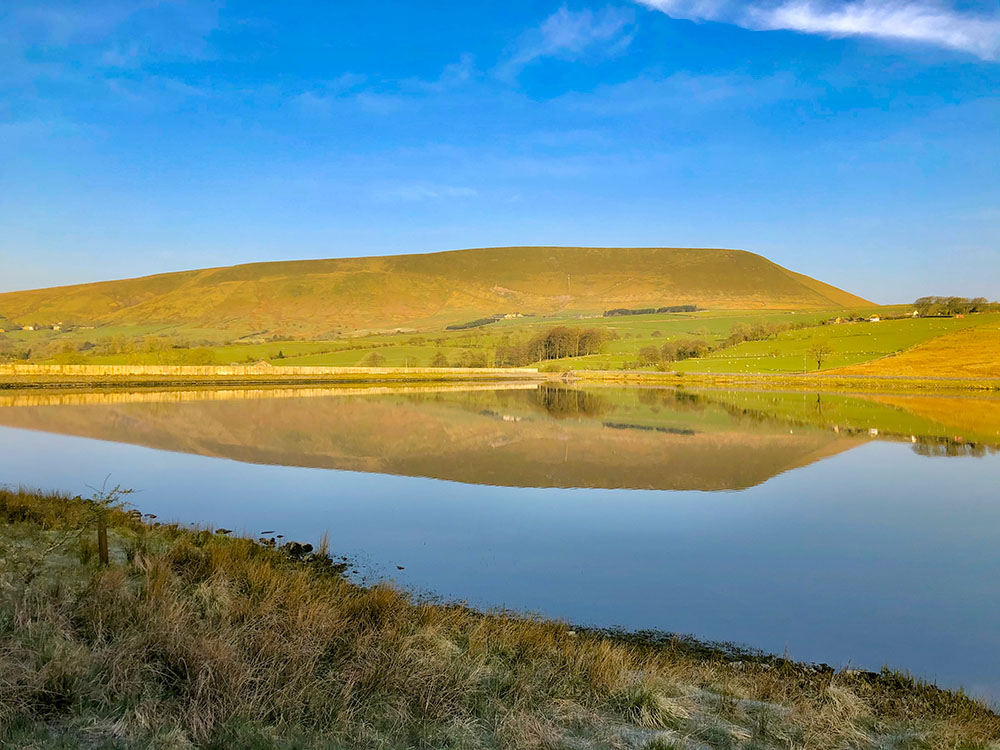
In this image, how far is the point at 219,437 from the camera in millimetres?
26891

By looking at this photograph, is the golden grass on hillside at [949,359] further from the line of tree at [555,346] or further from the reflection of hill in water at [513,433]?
the line of tree at [555,346]

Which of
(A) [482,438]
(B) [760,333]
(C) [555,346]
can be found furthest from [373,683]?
(C) [555,346]

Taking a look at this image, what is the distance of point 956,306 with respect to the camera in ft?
344

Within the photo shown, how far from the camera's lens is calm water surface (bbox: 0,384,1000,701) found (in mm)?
8406

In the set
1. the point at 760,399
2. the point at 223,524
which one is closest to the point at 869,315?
the point at 760,399

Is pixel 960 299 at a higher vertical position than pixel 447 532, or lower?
higher

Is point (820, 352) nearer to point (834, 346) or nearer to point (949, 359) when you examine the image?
point (834, 346)

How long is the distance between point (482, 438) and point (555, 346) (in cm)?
9947

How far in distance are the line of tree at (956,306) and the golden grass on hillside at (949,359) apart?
18.9 meters

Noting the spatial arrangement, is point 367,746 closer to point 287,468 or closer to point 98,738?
point 98,738

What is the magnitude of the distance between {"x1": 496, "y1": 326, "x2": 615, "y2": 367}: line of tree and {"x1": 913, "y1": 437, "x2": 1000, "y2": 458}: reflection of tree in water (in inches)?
3617

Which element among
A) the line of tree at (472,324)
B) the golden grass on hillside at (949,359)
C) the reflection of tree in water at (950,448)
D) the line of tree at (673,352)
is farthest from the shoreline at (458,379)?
the line of tree at (472,324)

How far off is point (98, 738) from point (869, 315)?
147 m

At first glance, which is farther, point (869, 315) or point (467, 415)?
point (869, 315)
